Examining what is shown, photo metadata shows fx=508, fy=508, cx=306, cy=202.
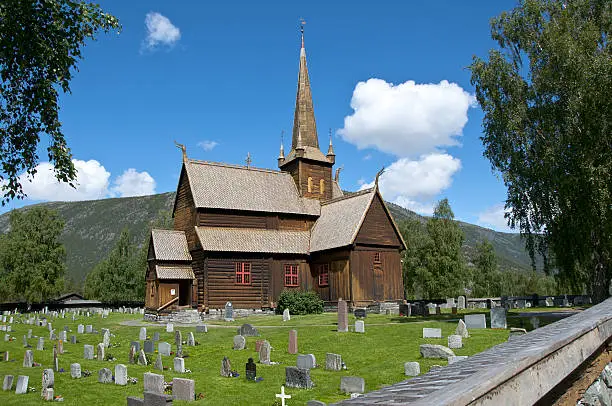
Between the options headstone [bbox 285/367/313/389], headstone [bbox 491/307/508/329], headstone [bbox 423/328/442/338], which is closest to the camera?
headstone [bbox 285/367/313/389]

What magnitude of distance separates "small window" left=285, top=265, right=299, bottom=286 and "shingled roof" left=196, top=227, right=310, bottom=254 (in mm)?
1301

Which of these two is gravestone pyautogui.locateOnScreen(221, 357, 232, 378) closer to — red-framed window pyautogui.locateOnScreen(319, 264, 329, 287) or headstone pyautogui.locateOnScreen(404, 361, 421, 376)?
headstone pyautogui.locateOnScreen(404, 361, 421, 376)

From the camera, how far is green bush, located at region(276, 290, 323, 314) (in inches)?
1422

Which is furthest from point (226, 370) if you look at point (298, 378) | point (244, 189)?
point (244, 189)

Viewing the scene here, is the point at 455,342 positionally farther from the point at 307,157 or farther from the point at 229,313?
the point at 307,157

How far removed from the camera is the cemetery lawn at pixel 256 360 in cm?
1384

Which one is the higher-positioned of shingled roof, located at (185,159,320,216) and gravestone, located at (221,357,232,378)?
shingled roof, located at (185,159,320,216)

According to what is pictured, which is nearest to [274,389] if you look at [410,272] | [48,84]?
[48,84]

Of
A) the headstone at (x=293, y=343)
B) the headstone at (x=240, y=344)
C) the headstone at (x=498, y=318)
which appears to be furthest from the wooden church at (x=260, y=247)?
the headstone at (x=293, y=343)

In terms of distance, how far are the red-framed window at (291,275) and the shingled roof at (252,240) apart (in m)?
1.28

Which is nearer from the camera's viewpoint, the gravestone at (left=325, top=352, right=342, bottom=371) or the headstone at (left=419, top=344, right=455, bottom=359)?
the headstone at (left=419, top=344, right=455, bottom=359)

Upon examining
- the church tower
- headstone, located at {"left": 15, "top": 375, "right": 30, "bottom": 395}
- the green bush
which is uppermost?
the church tower

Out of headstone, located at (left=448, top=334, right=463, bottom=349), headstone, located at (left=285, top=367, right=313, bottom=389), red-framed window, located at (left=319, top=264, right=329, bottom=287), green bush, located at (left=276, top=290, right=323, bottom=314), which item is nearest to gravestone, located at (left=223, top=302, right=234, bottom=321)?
green bush, located at (left=276, top=290, right=323, bottom=314)

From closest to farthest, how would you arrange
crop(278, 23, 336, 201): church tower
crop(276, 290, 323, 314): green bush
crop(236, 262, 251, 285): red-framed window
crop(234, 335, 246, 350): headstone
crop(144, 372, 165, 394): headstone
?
crop(144, 372, 165, 394): headstone
crop(234, 335, 246, 350): headstone
crop(276, 290, 323, 314): green bush
crop(236, 262, 251, 285): red-framed window
crop(278, 23, 336, 201): church tower
